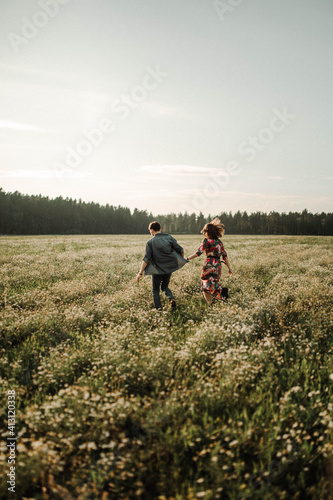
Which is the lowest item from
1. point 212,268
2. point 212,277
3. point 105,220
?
point 212,277

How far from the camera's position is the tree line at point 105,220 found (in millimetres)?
87812

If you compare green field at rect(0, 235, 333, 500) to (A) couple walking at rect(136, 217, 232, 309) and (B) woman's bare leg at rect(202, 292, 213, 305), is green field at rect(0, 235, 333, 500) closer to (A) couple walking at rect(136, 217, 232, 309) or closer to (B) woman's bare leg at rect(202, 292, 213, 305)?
(B) woman's bare leg at rect(202, 292, 213, 305)

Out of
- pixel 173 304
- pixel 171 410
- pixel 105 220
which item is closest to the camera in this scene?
pixel 171 410

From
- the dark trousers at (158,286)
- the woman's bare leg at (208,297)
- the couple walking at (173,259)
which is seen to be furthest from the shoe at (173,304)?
the woman's bare leg at (208,297)

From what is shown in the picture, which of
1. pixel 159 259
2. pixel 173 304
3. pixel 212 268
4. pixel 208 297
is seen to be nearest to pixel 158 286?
pixel 173 304

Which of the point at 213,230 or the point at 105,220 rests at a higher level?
the point at 105,220

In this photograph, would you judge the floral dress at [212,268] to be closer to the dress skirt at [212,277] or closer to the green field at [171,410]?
the dress skirt at [212,277]

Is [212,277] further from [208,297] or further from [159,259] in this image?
[159,259]

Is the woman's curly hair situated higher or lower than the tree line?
lower

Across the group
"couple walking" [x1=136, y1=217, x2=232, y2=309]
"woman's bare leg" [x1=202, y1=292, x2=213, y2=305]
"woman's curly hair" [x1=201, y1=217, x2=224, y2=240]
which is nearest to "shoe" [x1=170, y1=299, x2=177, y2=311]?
"couple walking" [x1=136, y1=217, x2=232, y2=309]

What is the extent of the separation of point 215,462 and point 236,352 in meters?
2.23

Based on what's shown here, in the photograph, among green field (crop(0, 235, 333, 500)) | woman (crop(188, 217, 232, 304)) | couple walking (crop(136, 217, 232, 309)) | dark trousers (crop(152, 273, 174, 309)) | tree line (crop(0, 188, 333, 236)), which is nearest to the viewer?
green field (crop(0, 235, 333, 500))

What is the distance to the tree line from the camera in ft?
288

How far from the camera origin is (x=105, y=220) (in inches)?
4636
